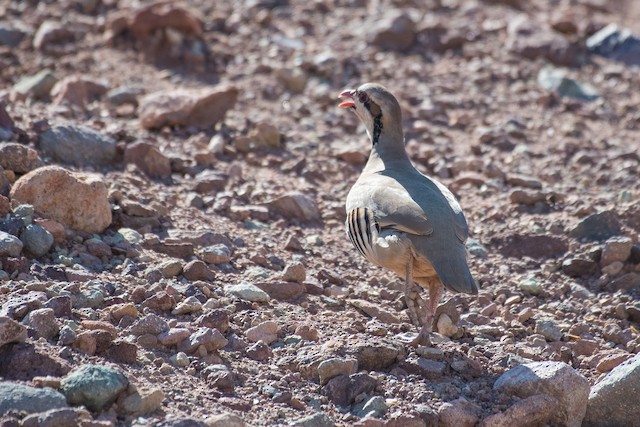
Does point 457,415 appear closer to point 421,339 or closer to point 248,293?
point 421,339

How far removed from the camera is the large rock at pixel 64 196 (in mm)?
5926

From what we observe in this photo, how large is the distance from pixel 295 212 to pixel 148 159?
1.21 meters

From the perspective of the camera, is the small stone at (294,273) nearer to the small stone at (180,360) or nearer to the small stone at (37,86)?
the small stone at (180,360)

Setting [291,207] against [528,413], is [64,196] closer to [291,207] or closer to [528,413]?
[291,207]

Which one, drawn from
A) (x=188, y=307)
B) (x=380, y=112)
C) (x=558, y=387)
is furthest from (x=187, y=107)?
(x=558, y=387)

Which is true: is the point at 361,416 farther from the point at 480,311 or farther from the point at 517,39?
the point at 517,39

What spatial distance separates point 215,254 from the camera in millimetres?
6164

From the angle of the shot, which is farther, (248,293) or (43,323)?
(248,293)

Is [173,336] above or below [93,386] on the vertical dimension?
below

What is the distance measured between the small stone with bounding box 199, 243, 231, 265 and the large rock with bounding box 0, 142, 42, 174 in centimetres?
129

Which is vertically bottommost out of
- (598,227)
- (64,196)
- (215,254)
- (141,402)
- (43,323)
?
(598,227)

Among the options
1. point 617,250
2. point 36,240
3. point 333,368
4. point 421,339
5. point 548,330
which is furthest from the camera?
point 617,250

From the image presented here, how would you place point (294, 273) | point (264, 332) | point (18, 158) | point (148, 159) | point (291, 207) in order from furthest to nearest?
point (148, 159) → point (291, 207) → point (18, 158) → point (294, 273) → point (264, 332)

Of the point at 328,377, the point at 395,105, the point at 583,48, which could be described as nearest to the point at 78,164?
the point at 395,105
